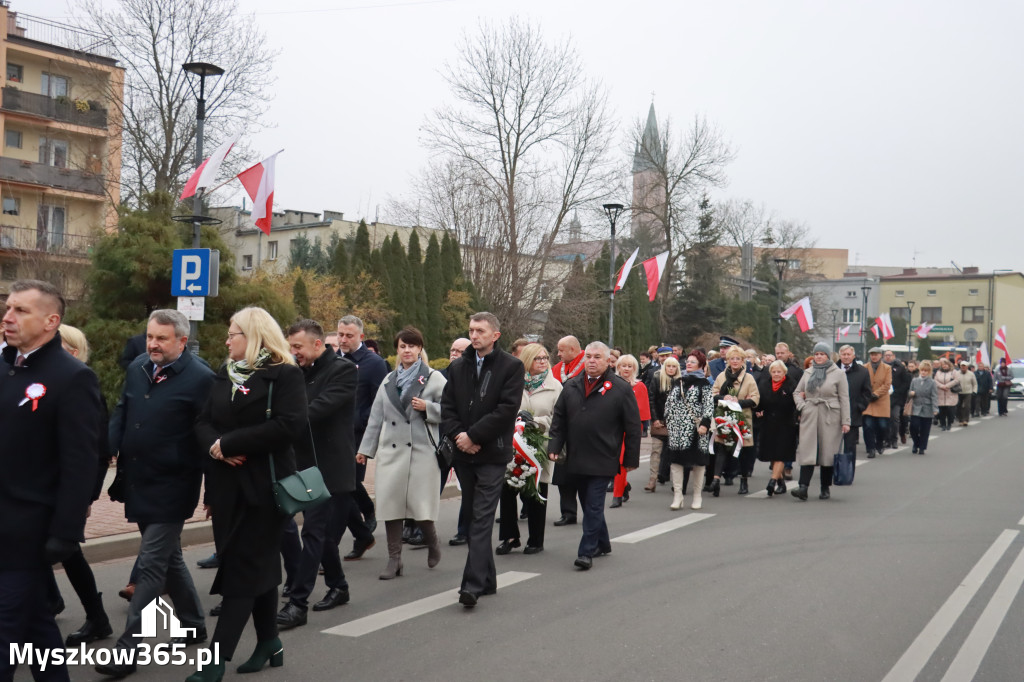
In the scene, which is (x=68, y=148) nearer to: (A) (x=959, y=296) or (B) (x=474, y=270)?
(B) (x=474, y=270)

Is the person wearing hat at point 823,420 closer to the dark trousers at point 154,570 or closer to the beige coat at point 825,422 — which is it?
the beige coat at point 825,422

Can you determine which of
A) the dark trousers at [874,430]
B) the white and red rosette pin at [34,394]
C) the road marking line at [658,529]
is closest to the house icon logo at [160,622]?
the white and red rosette pin at [34,394]

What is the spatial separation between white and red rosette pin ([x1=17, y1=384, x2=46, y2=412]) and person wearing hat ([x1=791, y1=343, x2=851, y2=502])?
10.2 meters

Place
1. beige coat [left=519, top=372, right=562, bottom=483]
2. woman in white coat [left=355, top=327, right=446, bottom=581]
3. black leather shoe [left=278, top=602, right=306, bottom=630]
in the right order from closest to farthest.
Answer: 1. black leather shoe [left=278, top=602, right=306, bottom=630]
2. woman in white coat [left=355, top=327, right=446, bottom=581]
3. beige coat [left=519, top=372, right=562, bottom=483]

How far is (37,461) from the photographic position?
13.8 feet

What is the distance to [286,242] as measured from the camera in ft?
227

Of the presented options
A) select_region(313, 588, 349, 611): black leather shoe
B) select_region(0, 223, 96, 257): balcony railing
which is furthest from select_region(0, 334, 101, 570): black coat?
select_region(0, 223, 96, 257): balcony railing

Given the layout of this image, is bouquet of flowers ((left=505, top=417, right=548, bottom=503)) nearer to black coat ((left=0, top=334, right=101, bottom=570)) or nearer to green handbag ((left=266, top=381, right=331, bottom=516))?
green handbag ((left=266, top=381, right=331, bottom=516))

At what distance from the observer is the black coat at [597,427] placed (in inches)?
333

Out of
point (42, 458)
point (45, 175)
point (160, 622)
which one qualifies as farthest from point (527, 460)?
point (45, 175)

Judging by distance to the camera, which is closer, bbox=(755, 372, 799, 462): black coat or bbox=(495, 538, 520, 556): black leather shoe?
bbox=(495, 538, 520, 556): black leather shoe

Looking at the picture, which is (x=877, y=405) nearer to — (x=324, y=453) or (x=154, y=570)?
(x=324, y=453)

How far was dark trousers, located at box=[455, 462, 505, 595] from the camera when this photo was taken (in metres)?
6.80

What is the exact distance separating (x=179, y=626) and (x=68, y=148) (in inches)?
1647
